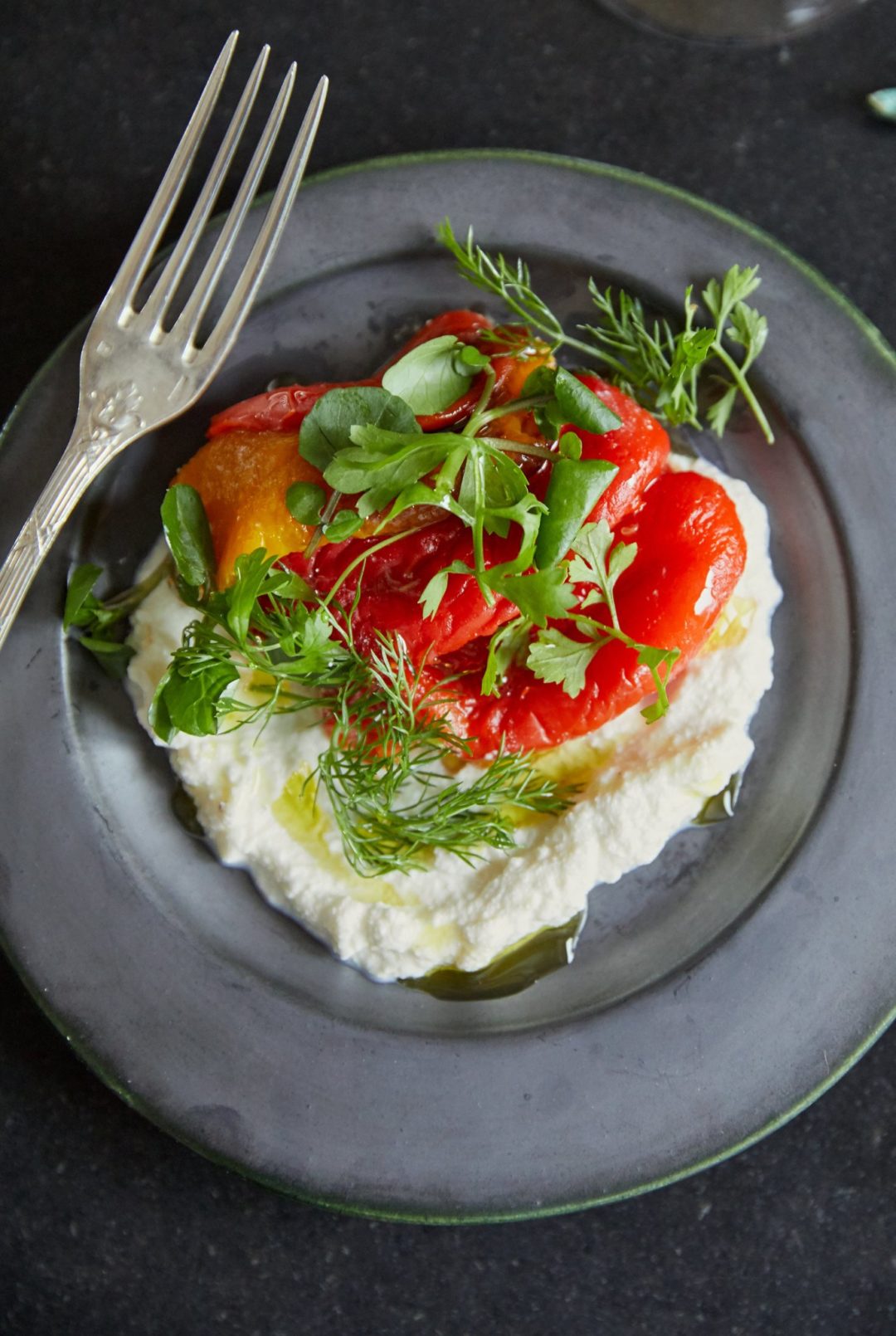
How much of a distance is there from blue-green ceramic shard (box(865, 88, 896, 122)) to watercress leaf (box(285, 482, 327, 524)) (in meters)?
1.40

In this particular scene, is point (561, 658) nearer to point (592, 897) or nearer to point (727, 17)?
point (592, 897)

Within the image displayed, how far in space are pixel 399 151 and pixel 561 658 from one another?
114 cm

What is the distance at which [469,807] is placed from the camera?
1.85m

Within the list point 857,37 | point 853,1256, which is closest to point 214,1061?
point 853,1256

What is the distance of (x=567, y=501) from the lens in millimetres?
1647

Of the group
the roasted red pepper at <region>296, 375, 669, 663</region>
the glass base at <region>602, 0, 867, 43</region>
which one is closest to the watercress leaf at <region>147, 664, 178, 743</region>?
the roasted red pepper at <region>296, 375, 669, 663</region>

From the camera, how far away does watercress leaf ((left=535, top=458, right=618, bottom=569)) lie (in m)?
1.64

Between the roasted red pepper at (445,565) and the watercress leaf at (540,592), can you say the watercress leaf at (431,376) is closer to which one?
the roasted red pepper at (445,565)

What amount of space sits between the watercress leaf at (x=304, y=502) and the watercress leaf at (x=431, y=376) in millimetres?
206

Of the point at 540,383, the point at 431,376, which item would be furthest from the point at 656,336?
the point at 431,376

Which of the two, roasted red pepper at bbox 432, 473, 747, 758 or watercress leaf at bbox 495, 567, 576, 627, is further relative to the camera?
roasted red pepper at bbox 432, 473, 747, 758

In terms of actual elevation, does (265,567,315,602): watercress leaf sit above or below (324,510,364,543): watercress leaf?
below

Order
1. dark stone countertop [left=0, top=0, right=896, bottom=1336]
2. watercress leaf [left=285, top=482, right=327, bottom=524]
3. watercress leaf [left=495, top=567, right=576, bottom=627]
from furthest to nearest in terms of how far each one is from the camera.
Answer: dark stone countertop [left=0, top=0, right=896, bottom=1336], watercress leaf [left=285, top=482, right=327, bottom=524], watercress leaf [left=495, top=567, right=576, bottom=627]

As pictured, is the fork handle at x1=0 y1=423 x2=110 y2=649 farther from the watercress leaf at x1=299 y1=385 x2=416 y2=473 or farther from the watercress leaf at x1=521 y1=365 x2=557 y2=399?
the watercress leaf at x1=521 y1=365 x2=557 y2=399
